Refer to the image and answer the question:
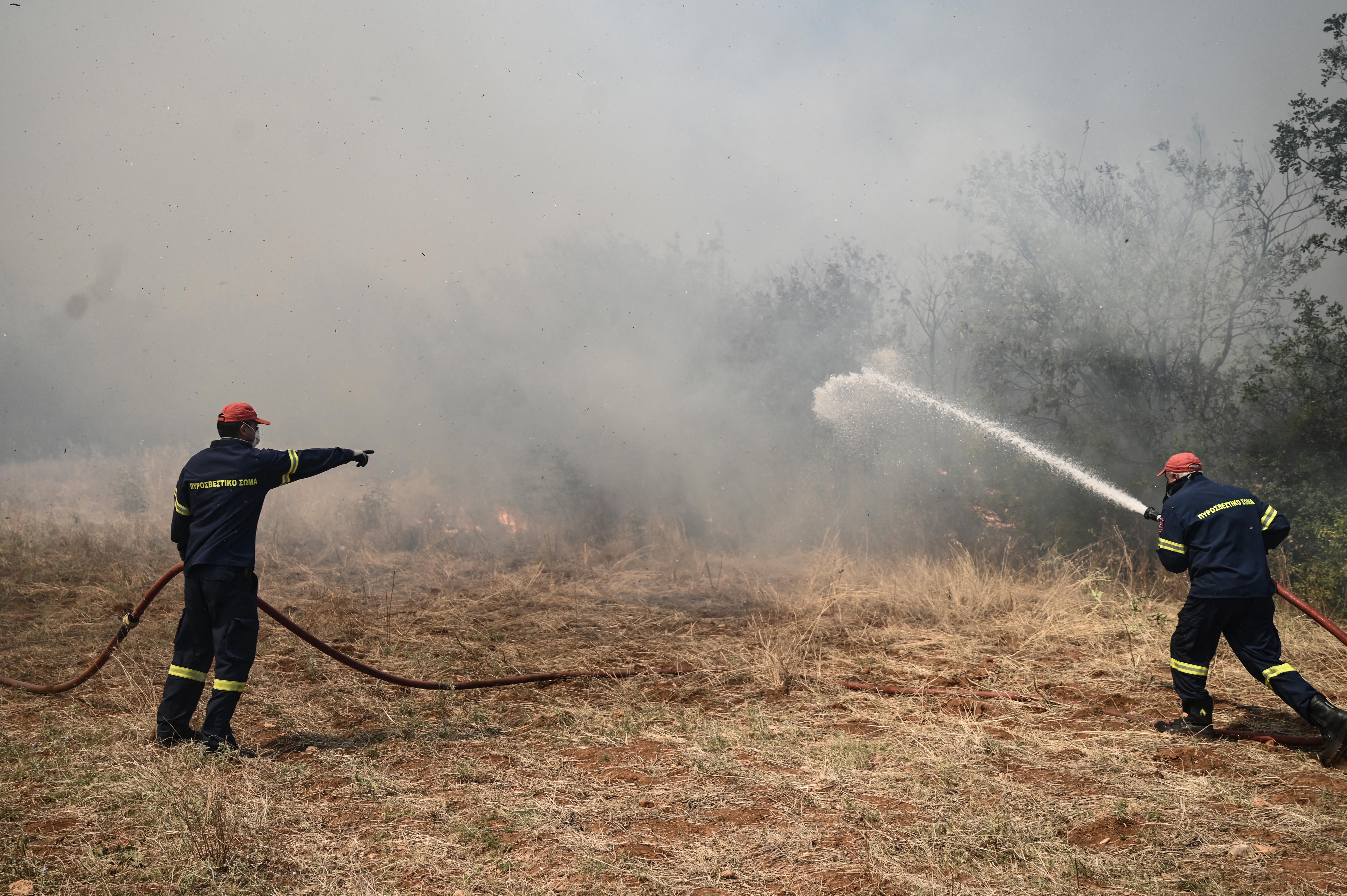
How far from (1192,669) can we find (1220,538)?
0.82m

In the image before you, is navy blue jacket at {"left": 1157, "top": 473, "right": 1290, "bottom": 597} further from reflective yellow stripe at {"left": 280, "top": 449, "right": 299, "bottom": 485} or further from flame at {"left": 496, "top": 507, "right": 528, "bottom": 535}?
flame at {"left": 496, "top": 507, "right": 528, "bottom": 535}

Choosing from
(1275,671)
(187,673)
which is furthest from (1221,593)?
(187,673)

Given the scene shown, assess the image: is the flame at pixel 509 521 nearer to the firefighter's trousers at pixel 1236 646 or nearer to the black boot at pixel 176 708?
the black boot at pixel 176 708

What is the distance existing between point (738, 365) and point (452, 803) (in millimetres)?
11076

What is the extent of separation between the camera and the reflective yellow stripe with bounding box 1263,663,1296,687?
4.65m

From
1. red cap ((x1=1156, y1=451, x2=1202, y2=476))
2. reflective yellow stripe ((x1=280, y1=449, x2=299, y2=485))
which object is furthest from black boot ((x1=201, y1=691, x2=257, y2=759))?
red cap ((x1=1156, y1=451, x2=1202, y2=476))

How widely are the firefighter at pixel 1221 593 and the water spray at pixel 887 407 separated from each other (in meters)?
6.60

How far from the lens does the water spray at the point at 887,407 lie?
11477mm

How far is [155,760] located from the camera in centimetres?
447

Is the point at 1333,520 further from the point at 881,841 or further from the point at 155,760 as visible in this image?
the point at 155,760

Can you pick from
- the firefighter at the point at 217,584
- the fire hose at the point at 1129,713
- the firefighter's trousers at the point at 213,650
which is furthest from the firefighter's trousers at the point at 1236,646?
the firefighter's trousers at the point at 213,650

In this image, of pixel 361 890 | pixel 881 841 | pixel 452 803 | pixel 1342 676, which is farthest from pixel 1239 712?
pixel 361 890

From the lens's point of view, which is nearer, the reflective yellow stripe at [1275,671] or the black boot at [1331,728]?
the black boot at [1331,728]

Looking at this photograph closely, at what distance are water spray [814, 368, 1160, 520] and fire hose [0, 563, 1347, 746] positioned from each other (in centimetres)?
560
